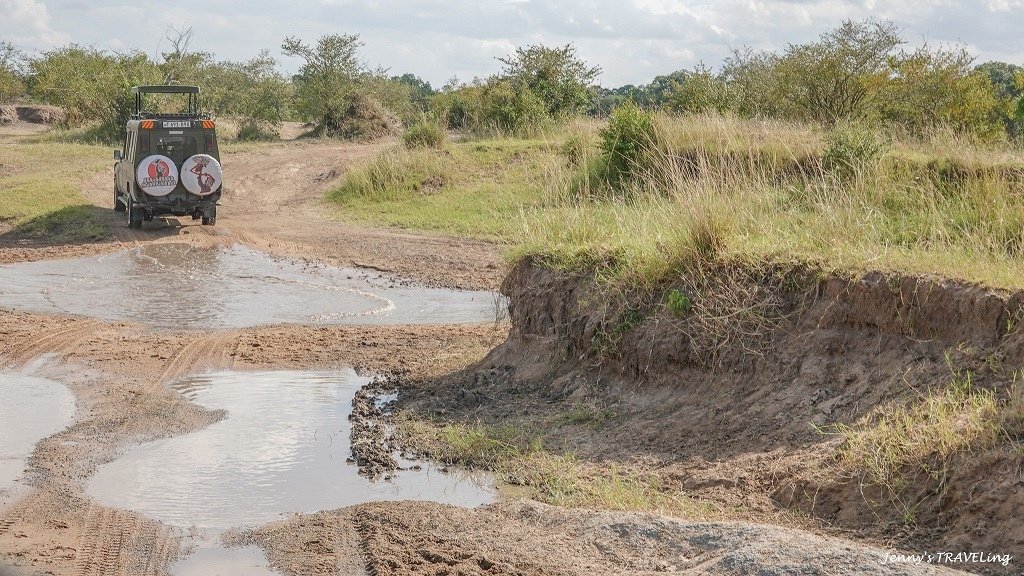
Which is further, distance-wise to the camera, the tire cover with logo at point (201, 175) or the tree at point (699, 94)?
the tree at point (699, 94)

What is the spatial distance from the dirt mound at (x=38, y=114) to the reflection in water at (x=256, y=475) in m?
32.2

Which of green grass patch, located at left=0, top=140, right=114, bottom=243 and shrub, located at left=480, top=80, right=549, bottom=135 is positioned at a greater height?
shrub, located at left=480, top=80, right=549, bottom=135

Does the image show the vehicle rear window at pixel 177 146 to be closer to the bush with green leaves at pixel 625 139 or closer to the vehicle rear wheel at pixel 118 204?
the vehicle rear wheel at pixel 118 204

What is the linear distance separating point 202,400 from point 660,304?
3968mm

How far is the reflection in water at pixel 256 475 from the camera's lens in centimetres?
633

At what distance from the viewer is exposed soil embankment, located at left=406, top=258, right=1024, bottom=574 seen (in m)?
5.36

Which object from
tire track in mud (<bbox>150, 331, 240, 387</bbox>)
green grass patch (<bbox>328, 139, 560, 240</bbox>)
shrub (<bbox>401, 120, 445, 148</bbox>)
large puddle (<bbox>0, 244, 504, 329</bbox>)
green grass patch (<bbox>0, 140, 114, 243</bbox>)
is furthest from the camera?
shrub (<bbox>401, 120, 445, 148</bbox>)

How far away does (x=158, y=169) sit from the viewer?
16891 mm

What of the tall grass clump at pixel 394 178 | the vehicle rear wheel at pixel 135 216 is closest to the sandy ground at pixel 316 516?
the vehicle rear wheel at pixel 135 216

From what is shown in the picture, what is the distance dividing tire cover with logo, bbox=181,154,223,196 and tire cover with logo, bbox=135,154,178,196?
0.58ft

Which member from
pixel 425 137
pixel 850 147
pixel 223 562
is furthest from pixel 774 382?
pixel 425 137

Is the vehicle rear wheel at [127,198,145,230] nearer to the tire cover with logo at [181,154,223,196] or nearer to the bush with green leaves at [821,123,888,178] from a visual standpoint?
the tire cover with logo at [181,154,223,196]

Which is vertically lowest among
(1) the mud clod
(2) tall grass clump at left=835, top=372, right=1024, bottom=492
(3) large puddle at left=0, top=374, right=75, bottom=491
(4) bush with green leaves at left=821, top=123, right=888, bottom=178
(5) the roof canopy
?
(3) large puddle at left=0, top=374, right=75, bottom=491

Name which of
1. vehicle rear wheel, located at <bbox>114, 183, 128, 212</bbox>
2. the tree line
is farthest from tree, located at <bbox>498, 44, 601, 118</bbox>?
vehicle rear wheel, located at <bbox>114, 183, 128, 212</bbox>
